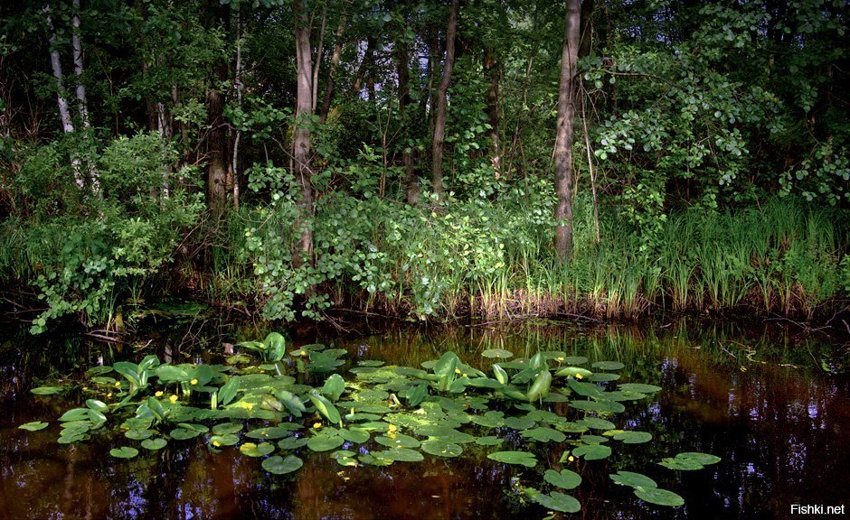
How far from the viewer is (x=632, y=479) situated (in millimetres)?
2863

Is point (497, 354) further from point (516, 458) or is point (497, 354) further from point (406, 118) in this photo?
point (406, 118)

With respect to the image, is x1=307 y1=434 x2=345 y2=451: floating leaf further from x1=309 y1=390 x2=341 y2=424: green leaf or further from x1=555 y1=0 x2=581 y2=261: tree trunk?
x1=555 y1=0 x2=581 y2=261: tree trunk

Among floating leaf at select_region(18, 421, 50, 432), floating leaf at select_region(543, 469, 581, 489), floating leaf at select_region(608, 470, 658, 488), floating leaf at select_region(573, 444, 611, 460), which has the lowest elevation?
floating leaf at select_region(608, 470, 658, 488)

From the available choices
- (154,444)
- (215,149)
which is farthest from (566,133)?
(154,444)

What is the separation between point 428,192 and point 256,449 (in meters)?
3.74

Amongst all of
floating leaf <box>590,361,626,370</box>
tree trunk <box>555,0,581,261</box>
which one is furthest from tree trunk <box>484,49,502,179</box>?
floating leaf <box>590,361,626,370</box>

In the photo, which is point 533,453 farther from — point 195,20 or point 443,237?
point 195,20

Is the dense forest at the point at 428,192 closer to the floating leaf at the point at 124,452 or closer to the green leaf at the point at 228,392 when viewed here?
the green leaf at the point at 228,392

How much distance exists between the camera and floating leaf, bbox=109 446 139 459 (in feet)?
10.3

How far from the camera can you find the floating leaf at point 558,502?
8.64ft

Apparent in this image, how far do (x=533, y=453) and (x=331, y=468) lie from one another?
1025mm

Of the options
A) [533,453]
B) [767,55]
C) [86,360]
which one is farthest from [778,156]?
[86,360]

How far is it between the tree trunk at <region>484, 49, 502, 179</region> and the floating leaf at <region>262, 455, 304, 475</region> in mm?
6226

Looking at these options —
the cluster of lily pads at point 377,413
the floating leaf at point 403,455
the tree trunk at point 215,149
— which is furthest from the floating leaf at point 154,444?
the tree trunk at point 215,149
